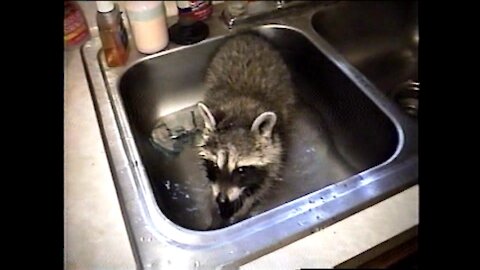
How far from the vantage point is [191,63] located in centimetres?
119

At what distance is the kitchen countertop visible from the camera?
79 cm

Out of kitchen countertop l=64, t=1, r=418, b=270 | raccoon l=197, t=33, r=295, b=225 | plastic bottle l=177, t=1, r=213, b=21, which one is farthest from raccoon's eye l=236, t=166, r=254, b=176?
plastic bottle l=177, t=1, r=213, b=21

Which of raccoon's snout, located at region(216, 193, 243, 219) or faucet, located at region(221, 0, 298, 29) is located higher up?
faucet, located at region(221, 0, 298, 29)

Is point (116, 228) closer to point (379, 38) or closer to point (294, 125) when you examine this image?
point (294, 125)

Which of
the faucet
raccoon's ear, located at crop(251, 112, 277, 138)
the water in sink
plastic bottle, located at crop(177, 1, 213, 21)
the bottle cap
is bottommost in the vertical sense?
the water in sink

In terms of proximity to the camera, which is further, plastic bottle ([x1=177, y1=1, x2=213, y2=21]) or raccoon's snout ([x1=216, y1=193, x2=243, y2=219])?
plastic bottle ([x1=177, y1=1, x2=213, y2=21])

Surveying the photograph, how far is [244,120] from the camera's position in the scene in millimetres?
1072

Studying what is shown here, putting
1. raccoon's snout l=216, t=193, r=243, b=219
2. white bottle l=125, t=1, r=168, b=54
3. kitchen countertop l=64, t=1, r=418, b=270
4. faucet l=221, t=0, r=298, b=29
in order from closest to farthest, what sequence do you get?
kitchen countertop l=64, t=1, r=418, b=270
raccoon's snout l=216, t=193, r=243, b=219
white bottle l=125, t=1, r=168, b=54
faucet l=221, t=0, r=298, b=29

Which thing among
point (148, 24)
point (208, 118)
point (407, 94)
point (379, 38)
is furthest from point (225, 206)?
point (379, 38)

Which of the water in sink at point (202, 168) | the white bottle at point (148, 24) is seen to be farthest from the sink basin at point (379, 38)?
the white bottle at point (148, 24)

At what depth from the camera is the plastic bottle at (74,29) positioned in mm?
1156

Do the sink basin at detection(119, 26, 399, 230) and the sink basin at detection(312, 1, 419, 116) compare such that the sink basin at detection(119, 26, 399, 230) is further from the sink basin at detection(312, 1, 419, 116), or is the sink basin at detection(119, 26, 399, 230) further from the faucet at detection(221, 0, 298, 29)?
the sink basin at detection(312, 1, 419, 116)

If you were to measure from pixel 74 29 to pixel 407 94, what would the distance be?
712 millimetres
